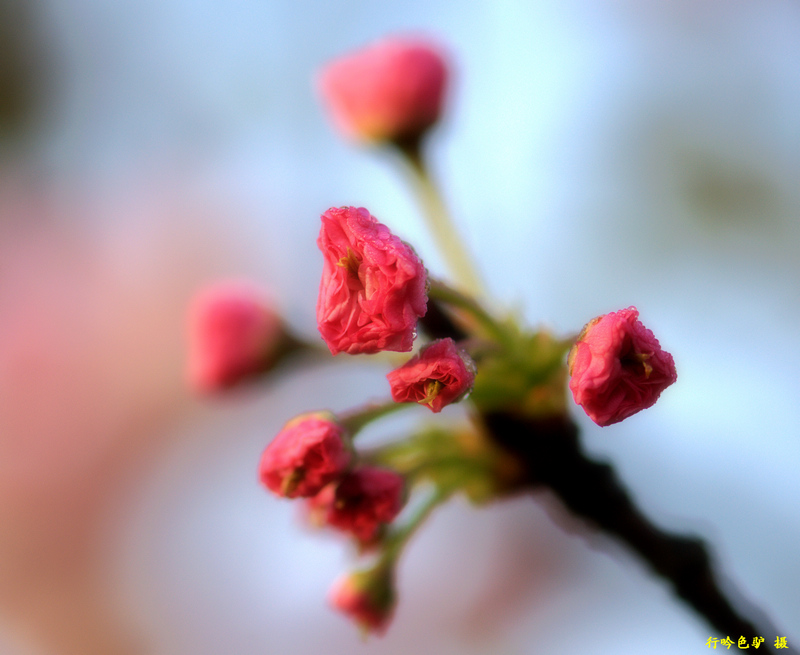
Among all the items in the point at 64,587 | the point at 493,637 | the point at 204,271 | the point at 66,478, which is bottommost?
the point at 493,637

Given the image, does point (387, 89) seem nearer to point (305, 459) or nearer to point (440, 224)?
point (440, 224)

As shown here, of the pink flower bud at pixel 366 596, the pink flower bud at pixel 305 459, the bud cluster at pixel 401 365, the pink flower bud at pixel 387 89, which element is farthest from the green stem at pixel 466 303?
the pink flower bud at pixel 387 89

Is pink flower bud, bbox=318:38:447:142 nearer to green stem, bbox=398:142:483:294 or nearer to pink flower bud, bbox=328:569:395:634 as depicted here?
green stem, bbox=398:142:483:294

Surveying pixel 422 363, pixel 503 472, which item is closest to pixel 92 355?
pixel 503 472

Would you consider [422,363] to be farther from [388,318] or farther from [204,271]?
[204,271]

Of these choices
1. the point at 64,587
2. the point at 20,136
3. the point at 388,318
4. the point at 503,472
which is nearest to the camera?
the point at 388,318

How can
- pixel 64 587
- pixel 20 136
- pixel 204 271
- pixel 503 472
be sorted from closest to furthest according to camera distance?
pixel 503 472
pixel 64 587
pixel 20 136
pixel 204 271

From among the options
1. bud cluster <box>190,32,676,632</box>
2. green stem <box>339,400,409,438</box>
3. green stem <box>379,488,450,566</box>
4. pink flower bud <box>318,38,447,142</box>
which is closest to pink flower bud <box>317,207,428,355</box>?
bud cluster <box>190,32,676,632</box>
